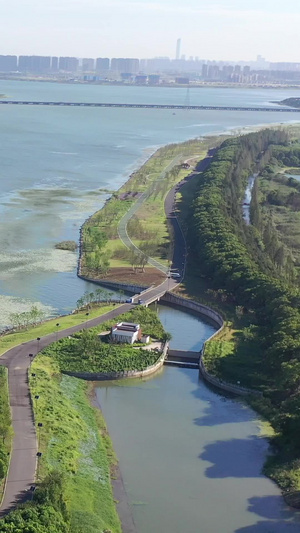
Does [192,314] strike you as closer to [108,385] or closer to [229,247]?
[229,247]

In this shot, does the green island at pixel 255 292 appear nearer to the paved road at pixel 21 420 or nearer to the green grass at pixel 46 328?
the green grass at pixel 46 328

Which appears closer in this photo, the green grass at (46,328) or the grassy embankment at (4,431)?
the grassy embankment at (4,431)

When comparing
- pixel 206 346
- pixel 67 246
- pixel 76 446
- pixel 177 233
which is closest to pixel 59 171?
pixel 177 233

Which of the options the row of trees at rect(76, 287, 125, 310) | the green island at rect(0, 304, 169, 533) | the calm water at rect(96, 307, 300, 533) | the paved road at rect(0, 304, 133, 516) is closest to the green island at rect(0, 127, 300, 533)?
the green island at rect(0, 304, 169, 533)

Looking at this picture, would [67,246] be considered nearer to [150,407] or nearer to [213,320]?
[213,320]

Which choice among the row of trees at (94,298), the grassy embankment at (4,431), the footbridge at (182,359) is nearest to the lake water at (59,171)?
the row of trees at (94,298)

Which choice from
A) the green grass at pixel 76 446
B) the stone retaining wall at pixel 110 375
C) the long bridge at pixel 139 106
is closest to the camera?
the green grass at pixel 76 446

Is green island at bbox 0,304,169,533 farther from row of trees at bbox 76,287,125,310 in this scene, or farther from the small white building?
row of trees at bbox 76,287,125,310

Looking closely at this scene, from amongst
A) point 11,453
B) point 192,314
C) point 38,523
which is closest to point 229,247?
point 192,314
